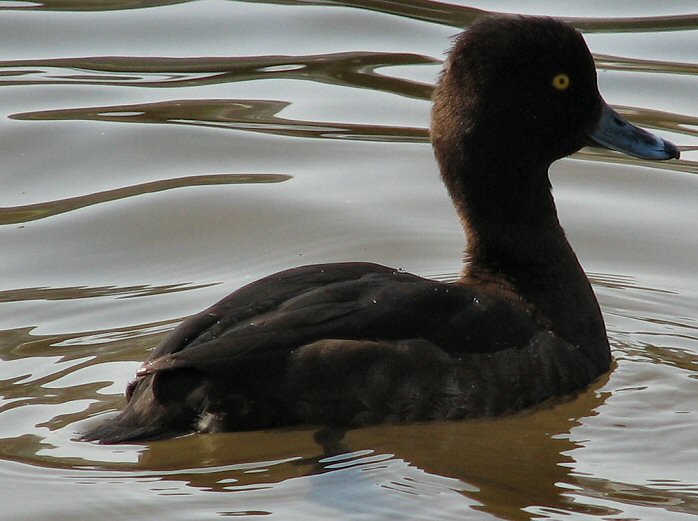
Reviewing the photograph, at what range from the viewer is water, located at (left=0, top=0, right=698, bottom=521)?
17.5ft

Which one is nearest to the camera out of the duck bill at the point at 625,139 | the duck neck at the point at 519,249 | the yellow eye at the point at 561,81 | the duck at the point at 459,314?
the duck at the point at 459,314

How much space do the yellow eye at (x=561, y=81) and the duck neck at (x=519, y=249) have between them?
0.35 metres

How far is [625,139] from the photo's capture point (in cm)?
689

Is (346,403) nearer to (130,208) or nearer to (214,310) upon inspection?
(214,310)

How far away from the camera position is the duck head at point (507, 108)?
252 inches

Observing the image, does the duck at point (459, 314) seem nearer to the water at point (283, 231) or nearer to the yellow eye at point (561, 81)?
the yellow eye at point (561, 81)

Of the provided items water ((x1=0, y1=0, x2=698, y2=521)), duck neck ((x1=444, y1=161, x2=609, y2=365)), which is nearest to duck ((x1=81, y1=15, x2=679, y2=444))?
duck neck ((x1=444, y1=161, x2=609, y2=365))

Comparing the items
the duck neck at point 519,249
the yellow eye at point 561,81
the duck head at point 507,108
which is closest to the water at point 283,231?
the duck neck at point 519,249

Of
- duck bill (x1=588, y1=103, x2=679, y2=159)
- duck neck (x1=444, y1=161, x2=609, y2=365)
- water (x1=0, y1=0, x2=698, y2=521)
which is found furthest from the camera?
duck bill (x1=588, y1=103, x2=679, y2=159)

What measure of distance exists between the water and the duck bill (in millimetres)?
728

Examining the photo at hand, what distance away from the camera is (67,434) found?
5699 millimetres

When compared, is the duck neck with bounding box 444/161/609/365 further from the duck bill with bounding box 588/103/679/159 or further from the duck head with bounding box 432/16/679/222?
the duck bill with bounding box 588/103/679/159

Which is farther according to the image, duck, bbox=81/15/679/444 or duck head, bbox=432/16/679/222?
duck head, bbox=432/16/679/222

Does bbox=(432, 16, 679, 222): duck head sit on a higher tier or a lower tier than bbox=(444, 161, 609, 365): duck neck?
higher
